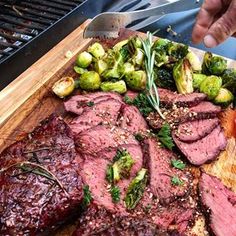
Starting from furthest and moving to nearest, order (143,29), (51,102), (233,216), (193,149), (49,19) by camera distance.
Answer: (143,29)
(49,19)
(51,102)
(193,149)
(233,216)

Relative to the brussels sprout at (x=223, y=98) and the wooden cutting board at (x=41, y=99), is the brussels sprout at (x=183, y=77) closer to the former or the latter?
the brussels sprout at (x=223, y=98)

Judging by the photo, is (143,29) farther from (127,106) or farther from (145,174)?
(145,174)

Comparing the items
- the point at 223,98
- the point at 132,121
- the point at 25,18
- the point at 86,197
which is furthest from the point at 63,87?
the point at 223,98

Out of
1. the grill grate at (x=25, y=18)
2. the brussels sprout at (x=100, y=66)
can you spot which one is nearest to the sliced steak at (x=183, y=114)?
the brussels sprout at (x=100, y=66)

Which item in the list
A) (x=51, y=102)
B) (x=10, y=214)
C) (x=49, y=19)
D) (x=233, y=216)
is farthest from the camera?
(x=49, y=19)

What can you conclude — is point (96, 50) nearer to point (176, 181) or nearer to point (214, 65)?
point (214, 65)

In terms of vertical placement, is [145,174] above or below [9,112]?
below

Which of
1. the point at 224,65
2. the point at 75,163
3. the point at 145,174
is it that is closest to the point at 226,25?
the point at 224,65
